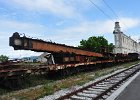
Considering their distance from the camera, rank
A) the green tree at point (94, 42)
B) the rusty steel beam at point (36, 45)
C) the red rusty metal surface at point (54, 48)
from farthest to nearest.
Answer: the green tree at point (94, 42), the red rusty metal surface at point (54, 48), the rusty steel beam at point (36, 45)

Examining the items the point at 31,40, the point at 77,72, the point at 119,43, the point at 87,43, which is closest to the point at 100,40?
the point at 87,43

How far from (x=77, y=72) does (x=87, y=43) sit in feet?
324

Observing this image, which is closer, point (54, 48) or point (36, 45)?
point (36, 45)

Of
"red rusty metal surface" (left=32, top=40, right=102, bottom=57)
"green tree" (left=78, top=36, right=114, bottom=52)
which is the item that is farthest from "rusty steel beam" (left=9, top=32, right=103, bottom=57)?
"green tree" (left=78, top=36, right=114, bottom=52)

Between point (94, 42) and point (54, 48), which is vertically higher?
point (94, 42)

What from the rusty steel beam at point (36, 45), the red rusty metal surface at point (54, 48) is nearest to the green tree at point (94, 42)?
the red rusty metal surface at point (54, 48)

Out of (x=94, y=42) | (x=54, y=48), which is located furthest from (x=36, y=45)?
(x=94, y=42)

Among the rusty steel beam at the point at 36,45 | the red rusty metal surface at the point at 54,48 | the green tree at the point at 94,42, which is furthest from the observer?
the green tree at the point at 94,42

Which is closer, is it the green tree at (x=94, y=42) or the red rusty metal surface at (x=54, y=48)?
the red rusty metal surface at (x=54, y=48)

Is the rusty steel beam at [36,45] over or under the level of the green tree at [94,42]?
under

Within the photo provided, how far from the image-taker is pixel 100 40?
5320 inches

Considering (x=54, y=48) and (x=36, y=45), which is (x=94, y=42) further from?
(x=36, y=45)

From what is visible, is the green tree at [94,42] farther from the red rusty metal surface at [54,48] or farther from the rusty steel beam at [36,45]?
the rusty steel beam at [36,45]

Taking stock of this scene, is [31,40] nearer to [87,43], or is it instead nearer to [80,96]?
[80,96]
